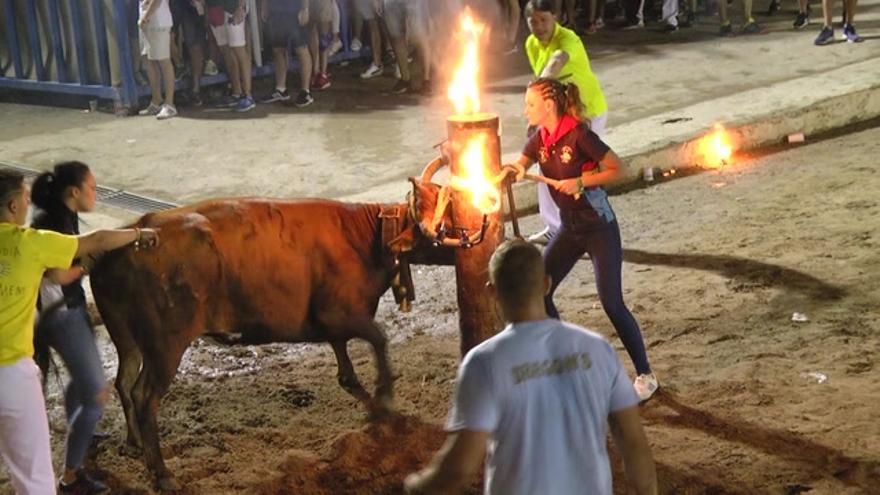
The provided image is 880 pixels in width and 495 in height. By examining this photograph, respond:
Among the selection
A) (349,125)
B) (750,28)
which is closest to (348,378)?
(349,125)

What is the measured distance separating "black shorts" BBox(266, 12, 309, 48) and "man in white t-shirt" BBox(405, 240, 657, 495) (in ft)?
38.0

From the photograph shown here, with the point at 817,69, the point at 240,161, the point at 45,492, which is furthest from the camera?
the point at 817,69

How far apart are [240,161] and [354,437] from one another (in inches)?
249

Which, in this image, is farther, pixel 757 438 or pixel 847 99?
pixel 847 99

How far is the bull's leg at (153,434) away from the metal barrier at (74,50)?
31.8 ft

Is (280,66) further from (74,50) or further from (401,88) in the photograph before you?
(74,50)

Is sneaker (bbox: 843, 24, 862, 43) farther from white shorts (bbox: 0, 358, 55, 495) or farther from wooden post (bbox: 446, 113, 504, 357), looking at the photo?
white shorts (bbox: 0, 358, 55, 495)

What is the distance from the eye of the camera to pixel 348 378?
22.5 ft

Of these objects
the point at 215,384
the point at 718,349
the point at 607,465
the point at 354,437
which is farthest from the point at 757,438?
the point at 215,384

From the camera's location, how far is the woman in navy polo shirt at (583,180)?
20.6ft

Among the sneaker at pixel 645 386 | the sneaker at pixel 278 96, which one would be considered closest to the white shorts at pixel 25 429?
the sneaker at pixel 645 386

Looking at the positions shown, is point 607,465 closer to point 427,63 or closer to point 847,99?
point 847,99

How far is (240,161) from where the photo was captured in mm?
12133

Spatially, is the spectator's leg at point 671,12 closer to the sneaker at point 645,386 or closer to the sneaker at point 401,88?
the sneaker at point 401,88
